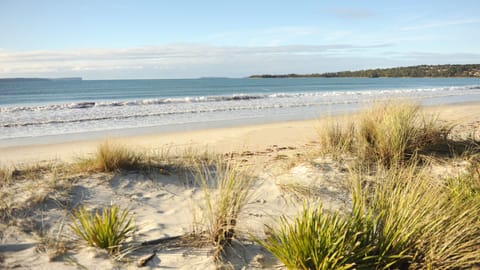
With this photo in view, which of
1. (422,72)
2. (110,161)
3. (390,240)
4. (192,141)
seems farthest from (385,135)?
(422,72)

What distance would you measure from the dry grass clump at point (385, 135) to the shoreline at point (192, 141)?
1.28 metres

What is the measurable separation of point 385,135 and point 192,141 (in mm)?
5564

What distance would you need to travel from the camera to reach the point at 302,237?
3.14 meters

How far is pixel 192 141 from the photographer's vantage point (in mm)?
10125

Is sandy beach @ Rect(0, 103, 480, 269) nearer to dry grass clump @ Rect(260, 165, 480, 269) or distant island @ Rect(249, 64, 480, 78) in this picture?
dry grass clump @ Rect(260, 165, 480, 269)

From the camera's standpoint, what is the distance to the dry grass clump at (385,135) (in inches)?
238

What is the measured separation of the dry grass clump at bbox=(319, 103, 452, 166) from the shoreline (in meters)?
1.28

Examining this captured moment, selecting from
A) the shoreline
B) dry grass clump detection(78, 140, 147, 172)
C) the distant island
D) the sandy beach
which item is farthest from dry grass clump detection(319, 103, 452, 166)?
the distant island

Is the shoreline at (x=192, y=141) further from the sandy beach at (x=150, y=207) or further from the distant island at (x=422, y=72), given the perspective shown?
the distant island at (x=422, y=72)

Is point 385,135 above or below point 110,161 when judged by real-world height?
above

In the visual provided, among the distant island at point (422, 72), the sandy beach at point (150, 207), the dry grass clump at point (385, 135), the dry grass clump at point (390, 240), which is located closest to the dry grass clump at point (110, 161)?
the sandy beach at point (150, 207)

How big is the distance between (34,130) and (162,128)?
4657mm

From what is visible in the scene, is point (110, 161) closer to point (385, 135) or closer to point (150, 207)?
point (150, 207)

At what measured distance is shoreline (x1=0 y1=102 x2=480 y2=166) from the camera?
8.52m
